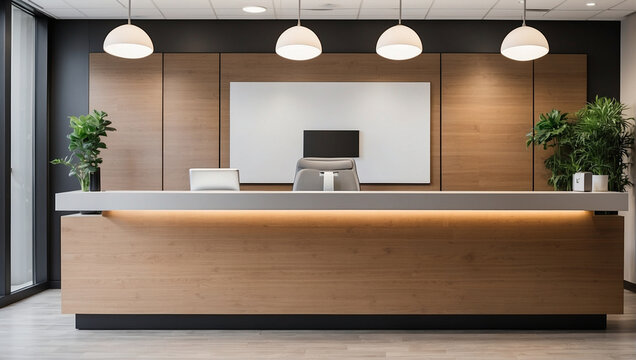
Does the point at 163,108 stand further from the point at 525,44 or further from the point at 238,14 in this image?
the point at 525,44

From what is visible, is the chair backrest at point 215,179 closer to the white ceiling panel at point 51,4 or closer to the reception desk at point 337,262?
the reception desk at point 337,262

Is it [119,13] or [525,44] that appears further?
[119,13]

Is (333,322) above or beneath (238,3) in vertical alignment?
beneath

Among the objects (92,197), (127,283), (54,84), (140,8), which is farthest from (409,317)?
(54,84)

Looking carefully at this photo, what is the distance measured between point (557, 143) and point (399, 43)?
9.82ft

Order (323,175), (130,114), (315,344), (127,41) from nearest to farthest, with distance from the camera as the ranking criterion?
(315,344)
(127,41)
(323,175)
(130,114)

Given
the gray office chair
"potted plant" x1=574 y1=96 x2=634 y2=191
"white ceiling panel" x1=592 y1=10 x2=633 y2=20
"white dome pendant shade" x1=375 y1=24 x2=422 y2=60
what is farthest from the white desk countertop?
"white ceiling panel" x1=592 y1=10 x2=633 y2=20

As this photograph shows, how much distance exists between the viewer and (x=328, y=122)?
654cm

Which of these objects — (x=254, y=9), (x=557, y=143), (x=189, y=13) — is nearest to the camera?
(x=254, y=9)

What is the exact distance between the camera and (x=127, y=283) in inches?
171

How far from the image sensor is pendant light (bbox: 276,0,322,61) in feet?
14.8

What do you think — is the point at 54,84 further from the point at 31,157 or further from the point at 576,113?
the point at 576,113

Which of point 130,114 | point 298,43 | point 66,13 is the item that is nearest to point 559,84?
point 298,43

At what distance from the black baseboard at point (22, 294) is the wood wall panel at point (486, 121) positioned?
16.2 ft
